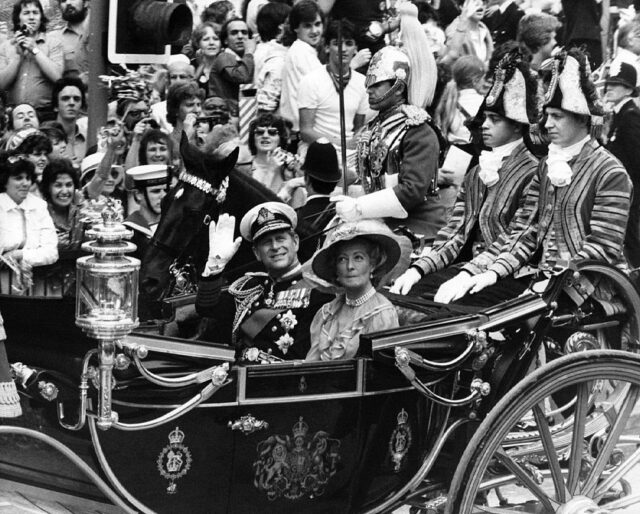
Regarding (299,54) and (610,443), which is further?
(299,54)

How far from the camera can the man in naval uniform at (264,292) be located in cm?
590

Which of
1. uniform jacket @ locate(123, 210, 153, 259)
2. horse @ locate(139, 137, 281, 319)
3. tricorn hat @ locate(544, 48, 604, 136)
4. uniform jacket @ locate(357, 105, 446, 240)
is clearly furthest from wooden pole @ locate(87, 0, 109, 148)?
tricorn hat @ locate(544, 48, 604, 136)

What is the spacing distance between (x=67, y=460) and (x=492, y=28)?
292 inches

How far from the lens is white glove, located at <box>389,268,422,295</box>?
6152 mm

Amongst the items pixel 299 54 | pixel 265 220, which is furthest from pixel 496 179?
pixel 299 54

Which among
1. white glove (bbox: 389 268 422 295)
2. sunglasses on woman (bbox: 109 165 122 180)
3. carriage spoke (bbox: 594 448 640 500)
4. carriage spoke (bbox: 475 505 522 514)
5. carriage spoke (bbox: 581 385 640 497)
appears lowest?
carriage spoke (bbox: 475 505 522 514)

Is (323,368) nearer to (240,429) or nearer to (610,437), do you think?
(240,429)

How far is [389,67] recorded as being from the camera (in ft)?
21.6

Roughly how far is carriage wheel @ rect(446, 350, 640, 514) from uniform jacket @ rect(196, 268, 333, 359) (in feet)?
3.02

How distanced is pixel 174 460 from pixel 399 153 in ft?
7.61

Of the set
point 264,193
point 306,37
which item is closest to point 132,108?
point 306,37

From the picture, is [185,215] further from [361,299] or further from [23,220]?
[23,220]

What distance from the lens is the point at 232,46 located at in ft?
32.2

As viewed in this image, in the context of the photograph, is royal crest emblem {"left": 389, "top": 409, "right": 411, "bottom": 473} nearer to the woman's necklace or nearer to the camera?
the woman's necklace
